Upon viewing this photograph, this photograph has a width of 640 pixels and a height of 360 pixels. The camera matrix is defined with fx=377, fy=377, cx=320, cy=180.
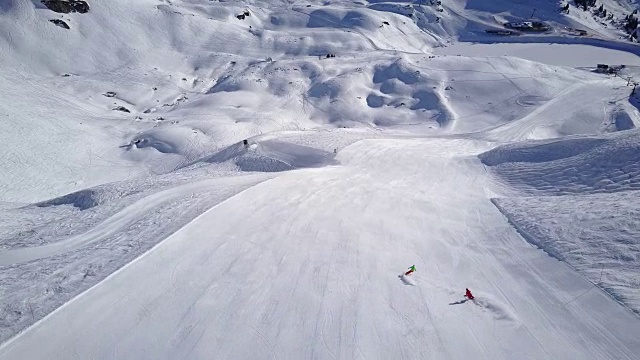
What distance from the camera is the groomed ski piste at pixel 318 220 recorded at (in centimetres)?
720

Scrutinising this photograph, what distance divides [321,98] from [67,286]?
27.8m

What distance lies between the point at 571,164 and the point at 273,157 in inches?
495

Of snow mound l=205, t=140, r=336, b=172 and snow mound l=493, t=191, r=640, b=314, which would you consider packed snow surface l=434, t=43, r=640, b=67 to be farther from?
snow mound l=493, t=191, r=640, b=314

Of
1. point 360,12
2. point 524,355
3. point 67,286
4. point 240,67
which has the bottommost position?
point 524,355

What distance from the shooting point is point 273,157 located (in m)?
18.5

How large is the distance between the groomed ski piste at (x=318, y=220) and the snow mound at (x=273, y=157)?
0.14 m

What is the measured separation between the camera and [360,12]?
54.6 m

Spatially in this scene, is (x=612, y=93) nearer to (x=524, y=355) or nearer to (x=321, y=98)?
(x=321, y=98)

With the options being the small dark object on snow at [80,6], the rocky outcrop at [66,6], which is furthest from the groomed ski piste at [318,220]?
the small dark object on snow at [80,6]

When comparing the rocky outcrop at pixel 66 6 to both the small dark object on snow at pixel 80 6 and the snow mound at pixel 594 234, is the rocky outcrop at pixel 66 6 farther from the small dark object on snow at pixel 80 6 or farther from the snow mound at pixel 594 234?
the snow mound at pixel 594 234

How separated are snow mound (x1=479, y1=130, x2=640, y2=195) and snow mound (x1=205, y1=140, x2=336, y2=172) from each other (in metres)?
7.83

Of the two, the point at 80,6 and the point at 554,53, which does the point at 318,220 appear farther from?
the point at 554,53

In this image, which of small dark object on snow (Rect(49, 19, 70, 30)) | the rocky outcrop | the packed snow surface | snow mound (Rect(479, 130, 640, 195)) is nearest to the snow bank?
snow mound (Rect(479, 130, 640, 195))

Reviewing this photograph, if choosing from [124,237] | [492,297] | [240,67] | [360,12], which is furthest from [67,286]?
[360,12]
